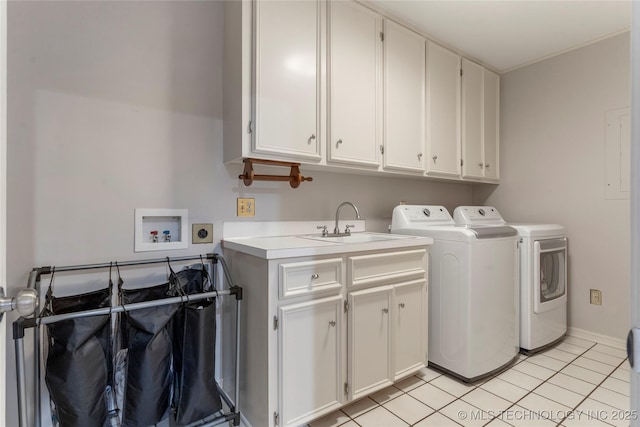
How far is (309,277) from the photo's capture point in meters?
1.54

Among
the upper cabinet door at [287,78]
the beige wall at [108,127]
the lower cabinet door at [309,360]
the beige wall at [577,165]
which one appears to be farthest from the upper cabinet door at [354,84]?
the beige wall at [577,165]

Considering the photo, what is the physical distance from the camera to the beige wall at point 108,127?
1.41 meters

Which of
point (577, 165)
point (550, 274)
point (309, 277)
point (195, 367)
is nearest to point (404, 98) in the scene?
point (309, 277)

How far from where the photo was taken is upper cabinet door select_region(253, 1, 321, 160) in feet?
5.49

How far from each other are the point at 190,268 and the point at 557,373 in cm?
240

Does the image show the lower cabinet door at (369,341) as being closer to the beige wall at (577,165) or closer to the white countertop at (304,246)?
the white countertop at (304,246)

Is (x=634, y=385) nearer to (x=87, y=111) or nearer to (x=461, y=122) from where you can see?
(x=87, y=111)

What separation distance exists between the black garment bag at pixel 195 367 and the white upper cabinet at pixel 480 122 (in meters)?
2.36

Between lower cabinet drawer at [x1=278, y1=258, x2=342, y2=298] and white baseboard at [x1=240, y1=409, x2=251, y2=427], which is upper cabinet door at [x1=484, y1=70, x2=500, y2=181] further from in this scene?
white baseboard at [x1=240, y1=409, x2=251, y2=427]

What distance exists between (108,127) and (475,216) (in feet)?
8.68

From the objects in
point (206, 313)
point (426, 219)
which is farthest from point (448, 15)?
point (206, 313)

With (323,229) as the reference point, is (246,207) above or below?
above

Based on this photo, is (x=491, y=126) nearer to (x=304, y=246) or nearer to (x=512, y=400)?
(x=512, y=400)

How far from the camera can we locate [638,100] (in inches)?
19.1
